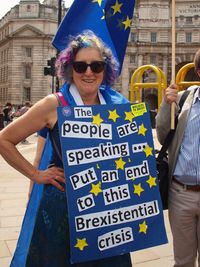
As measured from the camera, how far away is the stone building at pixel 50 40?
6350cm

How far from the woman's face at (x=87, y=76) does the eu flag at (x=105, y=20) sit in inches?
25.3

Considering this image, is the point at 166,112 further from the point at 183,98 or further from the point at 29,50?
the point at 29,50

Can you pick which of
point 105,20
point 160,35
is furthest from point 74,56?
point 160,35

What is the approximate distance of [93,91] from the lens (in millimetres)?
2754

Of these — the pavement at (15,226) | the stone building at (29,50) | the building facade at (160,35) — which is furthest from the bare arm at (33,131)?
the stone building at (29,50)

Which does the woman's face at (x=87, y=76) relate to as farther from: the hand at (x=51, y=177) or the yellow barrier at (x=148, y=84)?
the yellow barrier at (x=148, y=84)

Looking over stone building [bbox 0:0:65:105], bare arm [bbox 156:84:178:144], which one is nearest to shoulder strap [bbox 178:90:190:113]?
bare arm [bbox 156:84:178:144]

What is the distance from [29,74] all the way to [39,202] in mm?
66164

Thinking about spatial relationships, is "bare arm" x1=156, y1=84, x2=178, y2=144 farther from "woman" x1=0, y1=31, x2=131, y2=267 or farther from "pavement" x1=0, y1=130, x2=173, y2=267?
"pavement" x1=0, y1=130, x2=173, y2=267

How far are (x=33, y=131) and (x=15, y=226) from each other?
3380 millimetres

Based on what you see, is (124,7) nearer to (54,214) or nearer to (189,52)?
(54,214)

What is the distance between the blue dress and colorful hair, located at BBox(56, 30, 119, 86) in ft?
0.71

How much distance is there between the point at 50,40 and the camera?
67.2 meters

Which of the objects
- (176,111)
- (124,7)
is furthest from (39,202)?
(124,7)
